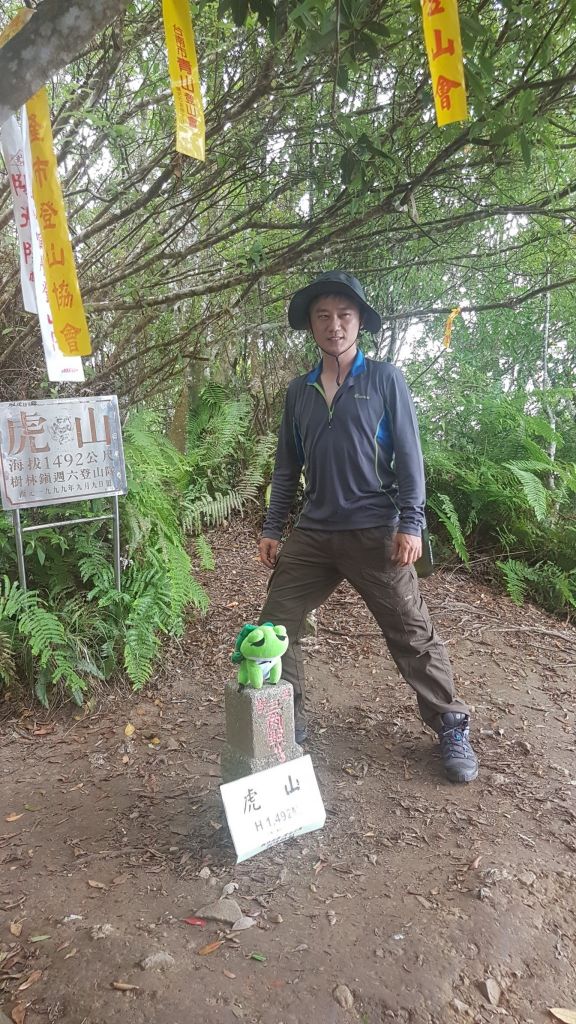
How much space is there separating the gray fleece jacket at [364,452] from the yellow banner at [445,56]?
102 centimetres

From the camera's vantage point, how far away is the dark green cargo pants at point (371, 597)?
2875 millimetres

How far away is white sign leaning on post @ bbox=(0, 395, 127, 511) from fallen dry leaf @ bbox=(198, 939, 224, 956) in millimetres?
2431

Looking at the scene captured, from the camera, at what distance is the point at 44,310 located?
2.70 metres

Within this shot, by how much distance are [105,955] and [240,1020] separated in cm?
51

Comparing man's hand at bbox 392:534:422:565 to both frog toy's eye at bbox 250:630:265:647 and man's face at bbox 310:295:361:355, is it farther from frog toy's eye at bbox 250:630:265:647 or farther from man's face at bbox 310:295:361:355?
man's face at bbox 310:295:361:355

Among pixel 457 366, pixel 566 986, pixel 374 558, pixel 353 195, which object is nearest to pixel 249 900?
pixel 566 986

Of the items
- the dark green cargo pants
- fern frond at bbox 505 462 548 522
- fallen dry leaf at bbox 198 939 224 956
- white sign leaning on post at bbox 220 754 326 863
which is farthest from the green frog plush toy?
fern frond at bbox 505 462 548 522

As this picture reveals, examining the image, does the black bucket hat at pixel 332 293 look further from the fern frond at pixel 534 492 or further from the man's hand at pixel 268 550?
the fern frond at pixel 534 492

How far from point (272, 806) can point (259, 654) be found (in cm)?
60

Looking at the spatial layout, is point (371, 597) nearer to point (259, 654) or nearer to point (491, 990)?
point (259, 654)

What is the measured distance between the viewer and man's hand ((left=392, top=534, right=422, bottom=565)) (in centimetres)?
276

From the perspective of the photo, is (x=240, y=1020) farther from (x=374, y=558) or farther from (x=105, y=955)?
(x=374, y=558)

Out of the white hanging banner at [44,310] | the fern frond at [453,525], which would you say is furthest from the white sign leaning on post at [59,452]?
the fern frond at [453,525]

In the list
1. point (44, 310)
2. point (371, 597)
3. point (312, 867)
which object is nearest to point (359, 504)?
point (371, 597)
